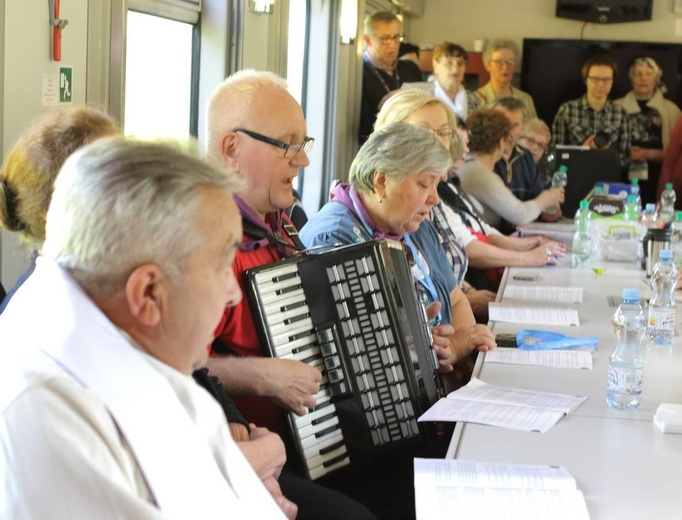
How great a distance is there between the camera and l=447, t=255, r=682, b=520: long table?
5.99 feet

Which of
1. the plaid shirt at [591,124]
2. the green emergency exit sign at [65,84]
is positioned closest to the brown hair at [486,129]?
the green emergency exit sign at [65,84]

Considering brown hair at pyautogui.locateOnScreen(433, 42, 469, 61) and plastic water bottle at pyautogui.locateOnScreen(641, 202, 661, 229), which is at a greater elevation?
brown hair at pyautogui.locateOnScreen(433, 42, 469, 61)

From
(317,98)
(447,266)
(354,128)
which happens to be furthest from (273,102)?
(354,128)

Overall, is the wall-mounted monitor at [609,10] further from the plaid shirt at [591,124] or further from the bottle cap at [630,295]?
the bottle cap at [630,295]

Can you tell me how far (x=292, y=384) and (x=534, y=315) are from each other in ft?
4.68

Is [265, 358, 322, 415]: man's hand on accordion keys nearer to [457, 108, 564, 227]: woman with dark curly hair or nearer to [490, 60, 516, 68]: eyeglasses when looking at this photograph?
[457, 108, 564, 227]: woman with dark curly hair

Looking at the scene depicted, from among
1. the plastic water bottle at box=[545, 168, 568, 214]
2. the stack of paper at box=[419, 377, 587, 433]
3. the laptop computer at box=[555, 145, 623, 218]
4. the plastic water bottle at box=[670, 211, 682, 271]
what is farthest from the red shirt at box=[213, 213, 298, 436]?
the laptop computer at box=[555, 145, 623, 218]

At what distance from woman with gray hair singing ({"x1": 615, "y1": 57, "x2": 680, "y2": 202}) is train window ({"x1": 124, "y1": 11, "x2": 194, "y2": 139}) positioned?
19.0ft

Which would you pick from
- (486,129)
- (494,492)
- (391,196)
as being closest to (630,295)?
(391,196)

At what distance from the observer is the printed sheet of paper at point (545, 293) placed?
383 cm

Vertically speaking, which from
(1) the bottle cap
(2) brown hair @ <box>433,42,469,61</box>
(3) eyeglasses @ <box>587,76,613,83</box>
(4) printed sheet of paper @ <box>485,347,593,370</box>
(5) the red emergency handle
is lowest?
(4) printed sheet of paper @ <box>485,347,593,370</box>

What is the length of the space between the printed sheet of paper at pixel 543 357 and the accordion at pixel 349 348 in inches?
17.8

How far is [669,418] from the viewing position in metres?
2.20

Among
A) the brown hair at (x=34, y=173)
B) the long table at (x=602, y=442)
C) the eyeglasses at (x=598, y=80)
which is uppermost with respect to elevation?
the eyeglasses at (x=598, y=80)
